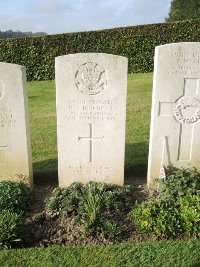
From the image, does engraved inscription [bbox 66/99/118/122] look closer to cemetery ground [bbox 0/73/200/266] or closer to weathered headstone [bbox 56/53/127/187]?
weathered headstone [bbox 56/53/127/187]

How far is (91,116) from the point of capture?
16.9 feet

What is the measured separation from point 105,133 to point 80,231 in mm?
1547

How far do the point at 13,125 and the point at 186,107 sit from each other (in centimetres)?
260

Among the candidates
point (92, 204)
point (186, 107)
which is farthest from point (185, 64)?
point (92, 204)

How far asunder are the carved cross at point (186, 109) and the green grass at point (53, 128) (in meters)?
1.17

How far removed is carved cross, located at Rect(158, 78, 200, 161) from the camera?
5.08 m

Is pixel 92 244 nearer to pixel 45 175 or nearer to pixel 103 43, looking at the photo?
pixel 45 175

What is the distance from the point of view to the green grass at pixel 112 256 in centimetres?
382

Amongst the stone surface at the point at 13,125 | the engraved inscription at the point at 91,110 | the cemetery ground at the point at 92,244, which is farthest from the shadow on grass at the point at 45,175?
the engraved inscription at the point at 91,110

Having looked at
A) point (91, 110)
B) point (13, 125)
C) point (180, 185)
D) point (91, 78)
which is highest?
point (91, 78)

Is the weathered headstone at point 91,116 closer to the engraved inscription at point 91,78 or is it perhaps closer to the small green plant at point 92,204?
the engraved inscription at point 91,78

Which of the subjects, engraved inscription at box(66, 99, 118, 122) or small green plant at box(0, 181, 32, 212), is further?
engraved inscription at box(66, 99, 118, 122)

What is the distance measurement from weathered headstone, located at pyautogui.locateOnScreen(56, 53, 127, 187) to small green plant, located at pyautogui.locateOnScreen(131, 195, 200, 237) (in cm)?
115

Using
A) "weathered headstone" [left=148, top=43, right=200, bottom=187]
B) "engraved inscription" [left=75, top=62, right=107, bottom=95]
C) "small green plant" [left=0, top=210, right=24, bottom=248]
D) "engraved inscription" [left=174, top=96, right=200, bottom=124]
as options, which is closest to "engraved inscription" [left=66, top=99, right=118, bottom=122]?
"engraved inscription" [left=75, top=62, right=107, bottom=95]
